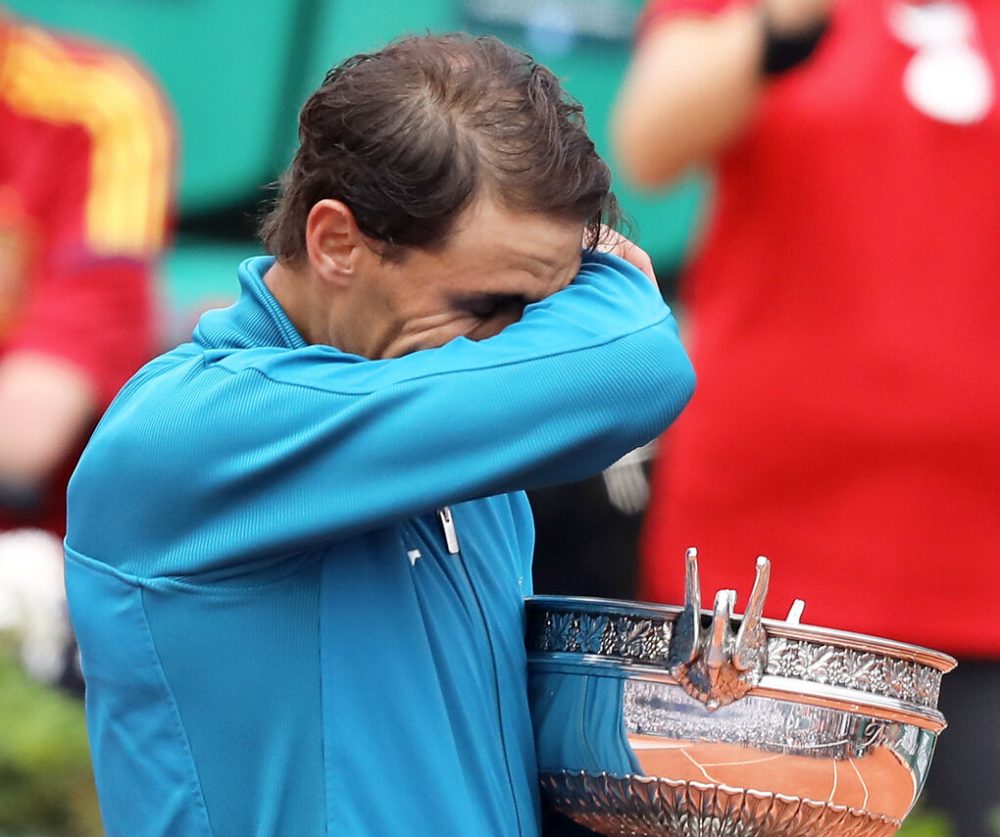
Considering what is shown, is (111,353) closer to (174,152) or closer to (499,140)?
(174,152)

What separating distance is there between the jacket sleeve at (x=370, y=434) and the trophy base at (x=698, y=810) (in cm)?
31

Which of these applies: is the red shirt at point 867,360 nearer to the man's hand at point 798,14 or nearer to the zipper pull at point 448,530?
the man's hand at point 798,14

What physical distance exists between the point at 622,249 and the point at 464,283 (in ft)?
0.87

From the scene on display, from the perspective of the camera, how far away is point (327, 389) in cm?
146

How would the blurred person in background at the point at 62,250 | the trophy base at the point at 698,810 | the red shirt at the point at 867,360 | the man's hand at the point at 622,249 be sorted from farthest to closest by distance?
the blurred person in background at the point at 62,250, the red shirt at the point at 867,360, the man's hand at the point at 622,249, the trophy base at the point at 698,810

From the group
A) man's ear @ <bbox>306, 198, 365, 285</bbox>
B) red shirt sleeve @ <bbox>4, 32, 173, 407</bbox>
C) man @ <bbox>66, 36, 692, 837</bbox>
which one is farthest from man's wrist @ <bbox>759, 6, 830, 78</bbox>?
man's ear @ <bbox>306, 198, 365, 285</bbox>

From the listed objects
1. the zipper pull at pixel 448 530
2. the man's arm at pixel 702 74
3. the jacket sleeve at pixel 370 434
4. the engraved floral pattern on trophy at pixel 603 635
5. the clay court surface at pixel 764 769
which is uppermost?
the man's arm at pixel 702 74

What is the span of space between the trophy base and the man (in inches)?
3.3

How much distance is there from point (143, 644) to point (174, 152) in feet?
9.70

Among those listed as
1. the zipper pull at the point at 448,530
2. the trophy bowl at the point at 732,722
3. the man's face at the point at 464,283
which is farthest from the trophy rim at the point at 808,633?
the man's face at the point at 464,283

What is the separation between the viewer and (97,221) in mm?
4223

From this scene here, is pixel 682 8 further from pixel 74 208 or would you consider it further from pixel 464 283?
pixel 464 283

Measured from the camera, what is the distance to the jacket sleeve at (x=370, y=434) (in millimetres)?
1439

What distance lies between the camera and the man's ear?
5.04 ft
